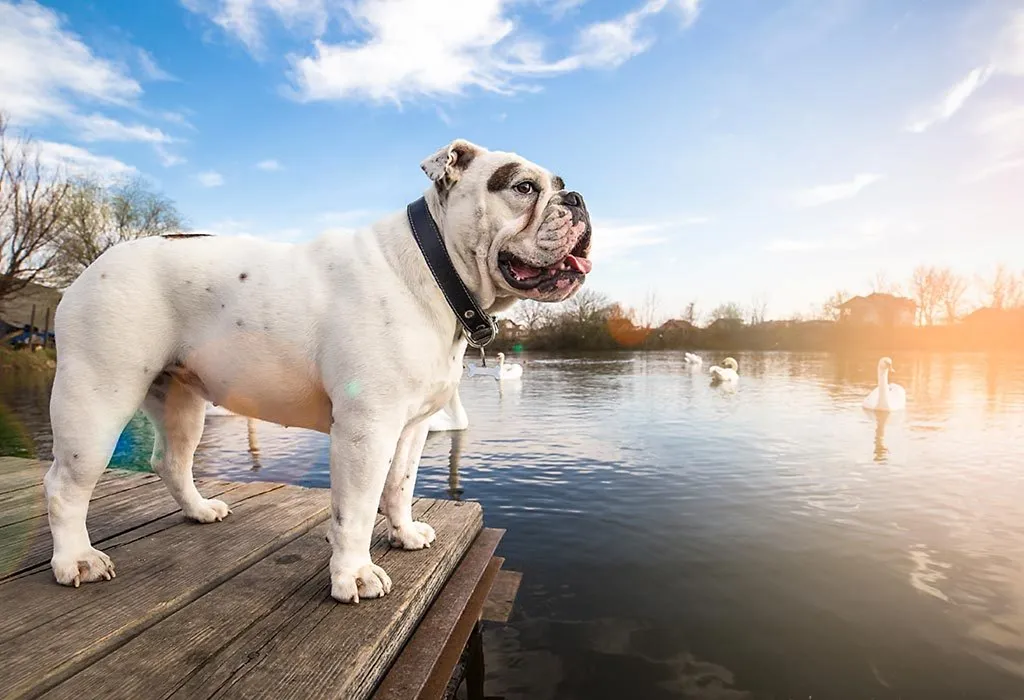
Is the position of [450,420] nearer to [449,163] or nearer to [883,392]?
[449,163]

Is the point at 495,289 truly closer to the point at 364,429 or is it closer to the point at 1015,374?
the point at 364,429

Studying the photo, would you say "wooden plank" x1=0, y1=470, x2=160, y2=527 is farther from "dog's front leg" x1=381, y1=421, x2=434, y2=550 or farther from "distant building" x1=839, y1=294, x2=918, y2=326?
"distant building" x1=839, y1=294, x2=918, y2=326

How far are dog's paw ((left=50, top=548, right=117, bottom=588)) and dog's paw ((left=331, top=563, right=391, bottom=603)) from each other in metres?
1.05

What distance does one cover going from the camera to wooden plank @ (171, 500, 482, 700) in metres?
1.89

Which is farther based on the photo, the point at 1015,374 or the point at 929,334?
the point at 929,334

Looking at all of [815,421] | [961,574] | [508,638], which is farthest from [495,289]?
[815,421]

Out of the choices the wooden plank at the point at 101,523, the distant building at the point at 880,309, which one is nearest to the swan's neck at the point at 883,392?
the wooden plank at the point at 101,523

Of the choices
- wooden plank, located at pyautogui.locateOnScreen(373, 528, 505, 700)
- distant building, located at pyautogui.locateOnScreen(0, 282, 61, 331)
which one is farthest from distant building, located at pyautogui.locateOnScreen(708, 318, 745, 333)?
wooden plank, located at pyautogui.locateOnScreen(373, 528, 505, 700)

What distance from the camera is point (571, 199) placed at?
257cm

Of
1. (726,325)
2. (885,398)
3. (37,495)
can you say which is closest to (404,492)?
(37,495)

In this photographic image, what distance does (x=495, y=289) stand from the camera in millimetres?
2625

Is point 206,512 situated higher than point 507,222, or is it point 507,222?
point 507,222

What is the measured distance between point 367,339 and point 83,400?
1.25 meters

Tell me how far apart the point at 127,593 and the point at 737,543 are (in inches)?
284
